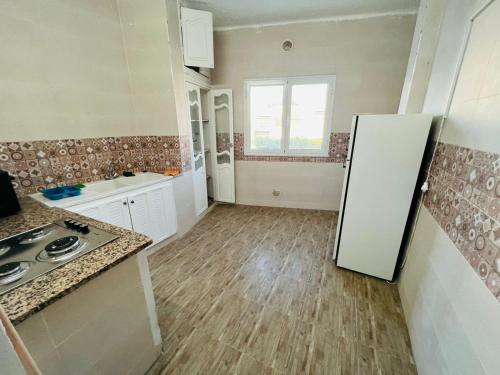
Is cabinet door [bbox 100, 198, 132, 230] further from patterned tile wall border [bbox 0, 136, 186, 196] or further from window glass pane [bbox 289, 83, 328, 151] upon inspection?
window glass pane [bbox 289, 83, 328, 151]

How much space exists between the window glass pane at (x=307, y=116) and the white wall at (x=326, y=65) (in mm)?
196

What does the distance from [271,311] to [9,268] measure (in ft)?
5.06

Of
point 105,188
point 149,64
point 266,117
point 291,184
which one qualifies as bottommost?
point 291,184

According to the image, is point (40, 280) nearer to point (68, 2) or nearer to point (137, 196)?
point (137, 196)

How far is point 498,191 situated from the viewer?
33.1 inches

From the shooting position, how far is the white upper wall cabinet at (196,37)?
244 centimetres

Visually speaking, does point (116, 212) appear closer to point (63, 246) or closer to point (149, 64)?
point (63, 246)

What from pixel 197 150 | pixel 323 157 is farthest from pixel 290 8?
pixel 197 150

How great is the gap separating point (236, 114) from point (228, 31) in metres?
1.20

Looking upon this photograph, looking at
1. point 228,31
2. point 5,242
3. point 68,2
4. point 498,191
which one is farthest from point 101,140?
point 498,191

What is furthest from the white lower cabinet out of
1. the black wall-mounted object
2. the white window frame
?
the white window frame

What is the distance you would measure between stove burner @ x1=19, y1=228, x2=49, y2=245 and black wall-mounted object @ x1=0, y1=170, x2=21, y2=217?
426 mm

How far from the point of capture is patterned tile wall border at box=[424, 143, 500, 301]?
32.6 inches

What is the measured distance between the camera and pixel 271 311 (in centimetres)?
165
